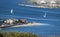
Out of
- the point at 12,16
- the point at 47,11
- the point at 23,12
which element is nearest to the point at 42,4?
the point at 47,11

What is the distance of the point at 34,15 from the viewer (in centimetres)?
489

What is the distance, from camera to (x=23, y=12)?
193 inches

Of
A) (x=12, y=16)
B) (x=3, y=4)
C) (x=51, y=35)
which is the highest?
(x=3, y=4)

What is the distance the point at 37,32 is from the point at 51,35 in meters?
0.38

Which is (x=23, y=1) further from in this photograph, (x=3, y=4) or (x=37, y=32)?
(x=37, y=32)

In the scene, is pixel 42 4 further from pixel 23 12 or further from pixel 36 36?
pixel 36 36

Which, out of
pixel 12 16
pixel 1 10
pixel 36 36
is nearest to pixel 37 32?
pixel 36 36

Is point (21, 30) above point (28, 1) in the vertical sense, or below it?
below

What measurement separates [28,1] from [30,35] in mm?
950

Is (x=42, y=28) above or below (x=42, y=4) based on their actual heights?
below

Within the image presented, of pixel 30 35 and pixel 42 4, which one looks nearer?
pixel 30 35

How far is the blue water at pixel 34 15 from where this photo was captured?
480 cm

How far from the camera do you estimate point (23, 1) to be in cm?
492

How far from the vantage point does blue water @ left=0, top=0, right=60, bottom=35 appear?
4.80m
